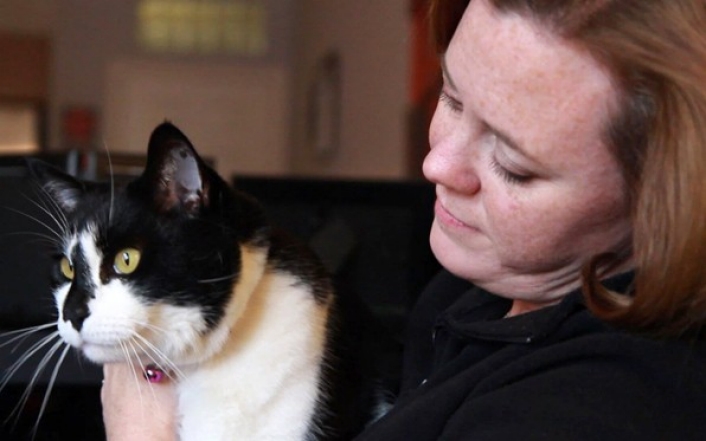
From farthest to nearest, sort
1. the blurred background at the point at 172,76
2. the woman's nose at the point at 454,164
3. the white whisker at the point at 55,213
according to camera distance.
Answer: the blurred background at the point at 172,76, the white whisker at the point at 55,213, the woman's nose at the point at 454,164

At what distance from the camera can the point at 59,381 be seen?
44.1 inches

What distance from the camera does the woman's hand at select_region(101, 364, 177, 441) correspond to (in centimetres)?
99

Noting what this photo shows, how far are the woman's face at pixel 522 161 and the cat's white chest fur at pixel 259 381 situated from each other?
Answer: 0.22 m

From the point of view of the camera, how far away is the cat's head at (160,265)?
0.95 m

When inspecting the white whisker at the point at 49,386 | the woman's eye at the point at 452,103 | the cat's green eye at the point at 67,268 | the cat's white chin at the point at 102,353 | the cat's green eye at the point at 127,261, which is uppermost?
the woman's eye at the point at 452,103

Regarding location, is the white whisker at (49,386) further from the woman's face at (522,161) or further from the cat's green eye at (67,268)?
the woman's face at (522,161)

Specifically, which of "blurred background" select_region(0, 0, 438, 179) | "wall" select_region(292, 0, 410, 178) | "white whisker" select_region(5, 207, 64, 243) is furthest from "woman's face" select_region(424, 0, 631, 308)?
"blurred background" select_region(0, 0, 438, 179)

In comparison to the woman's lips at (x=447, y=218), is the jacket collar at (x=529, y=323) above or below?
below

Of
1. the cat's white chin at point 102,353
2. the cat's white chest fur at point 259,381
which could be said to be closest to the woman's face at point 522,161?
the cat's white chest fur at point 259,381

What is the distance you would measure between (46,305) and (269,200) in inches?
24.1

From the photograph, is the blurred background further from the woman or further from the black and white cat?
→ the woman

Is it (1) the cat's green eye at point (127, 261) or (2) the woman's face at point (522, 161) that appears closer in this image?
(2) the woman's face at point (522, 161)

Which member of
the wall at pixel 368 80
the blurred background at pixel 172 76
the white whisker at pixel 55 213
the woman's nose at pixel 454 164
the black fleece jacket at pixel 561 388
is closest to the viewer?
the black fleece jacket at pixel 561 388

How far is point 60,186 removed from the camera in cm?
107
